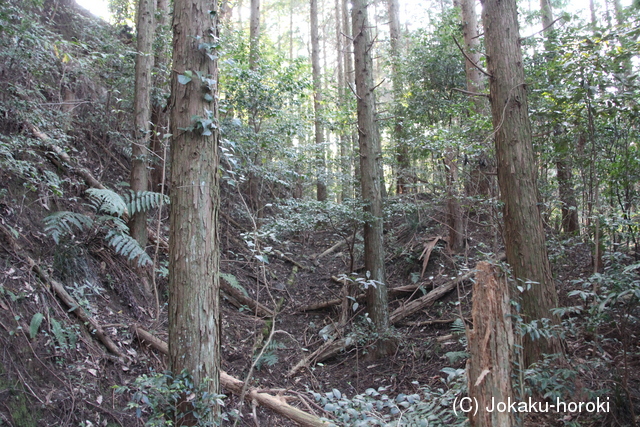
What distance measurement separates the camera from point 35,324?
377cm

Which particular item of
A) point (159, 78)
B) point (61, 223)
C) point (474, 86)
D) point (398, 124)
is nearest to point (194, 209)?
point (61, 223)

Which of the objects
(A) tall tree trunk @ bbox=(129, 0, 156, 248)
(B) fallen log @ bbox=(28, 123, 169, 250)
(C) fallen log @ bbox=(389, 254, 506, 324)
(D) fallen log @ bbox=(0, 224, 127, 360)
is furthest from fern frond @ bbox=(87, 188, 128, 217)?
(C) fallen log @ bbox=(389, 254, 506, 324)

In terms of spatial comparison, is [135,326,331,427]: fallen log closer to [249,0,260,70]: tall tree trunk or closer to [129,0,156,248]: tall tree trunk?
[129,0,156,248]: tall tree trunk

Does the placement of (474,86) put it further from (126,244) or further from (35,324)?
(35,324)

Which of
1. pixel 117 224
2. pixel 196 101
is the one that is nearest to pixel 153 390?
pixel 196 101

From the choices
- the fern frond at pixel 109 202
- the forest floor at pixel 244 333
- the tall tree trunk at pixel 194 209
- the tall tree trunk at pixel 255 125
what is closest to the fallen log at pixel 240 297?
the forest floor at pixel 244 333

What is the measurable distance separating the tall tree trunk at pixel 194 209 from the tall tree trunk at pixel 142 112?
3172 millimetres

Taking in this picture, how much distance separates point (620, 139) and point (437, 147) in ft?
7.83

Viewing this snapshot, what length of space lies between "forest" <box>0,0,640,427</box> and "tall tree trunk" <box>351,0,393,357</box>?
0.04 m

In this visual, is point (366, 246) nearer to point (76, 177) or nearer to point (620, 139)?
point (620, 139)

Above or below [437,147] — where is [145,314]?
below

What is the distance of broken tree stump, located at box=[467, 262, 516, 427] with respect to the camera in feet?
8.59

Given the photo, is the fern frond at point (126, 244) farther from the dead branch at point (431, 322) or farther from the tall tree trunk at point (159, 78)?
the dead branch at point (431, 322)

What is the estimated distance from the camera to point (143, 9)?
6121mm
